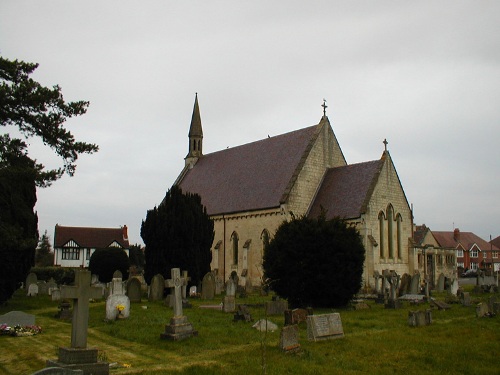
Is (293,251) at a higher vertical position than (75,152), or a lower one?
lower

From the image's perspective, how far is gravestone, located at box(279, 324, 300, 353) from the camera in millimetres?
10375

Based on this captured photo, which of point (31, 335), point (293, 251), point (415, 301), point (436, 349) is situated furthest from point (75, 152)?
point (415, 301)

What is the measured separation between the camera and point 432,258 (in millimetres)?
32625

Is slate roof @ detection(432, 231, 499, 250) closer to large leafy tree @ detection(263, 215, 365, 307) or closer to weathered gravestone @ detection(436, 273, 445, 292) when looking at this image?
weathered gravestone @ detection(436, 273, 445, 292)

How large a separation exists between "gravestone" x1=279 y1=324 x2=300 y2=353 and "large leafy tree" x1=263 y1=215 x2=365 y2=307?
813 centimetres

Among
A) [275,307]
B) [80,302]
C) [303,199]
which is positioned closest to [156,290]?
[275,307]

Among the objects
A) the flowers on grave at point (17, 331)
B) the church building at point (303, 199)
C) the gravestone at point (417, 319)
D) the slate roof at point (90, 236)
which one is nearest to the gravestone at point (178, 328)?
the flowers on grave at point (17, 331)

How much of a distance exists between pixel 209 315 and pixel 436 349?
874 centimetres

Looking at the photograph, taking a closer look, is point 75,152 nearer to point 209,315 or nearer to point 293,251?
point 209,315

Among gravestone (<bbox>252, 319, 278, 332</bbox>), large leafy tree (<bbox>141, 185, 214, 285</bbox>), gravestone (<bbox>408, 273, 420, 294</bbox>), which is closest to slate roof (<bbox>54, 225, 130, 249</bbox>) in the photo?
large leafy tree (<bbox>141, 185, 214, 285</bbox>)

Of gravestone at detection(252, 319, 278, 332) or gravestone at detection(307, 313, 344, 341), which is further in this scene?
gravestone at detection(252, 319, 278, 332)

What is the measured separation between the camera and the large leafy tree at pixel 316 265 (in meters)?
18.9

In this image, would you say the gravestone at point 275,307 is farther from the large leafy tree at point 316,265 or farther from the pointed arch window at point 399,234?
the pointed arch window at point 399,234

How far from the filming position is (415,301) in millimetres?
21328
